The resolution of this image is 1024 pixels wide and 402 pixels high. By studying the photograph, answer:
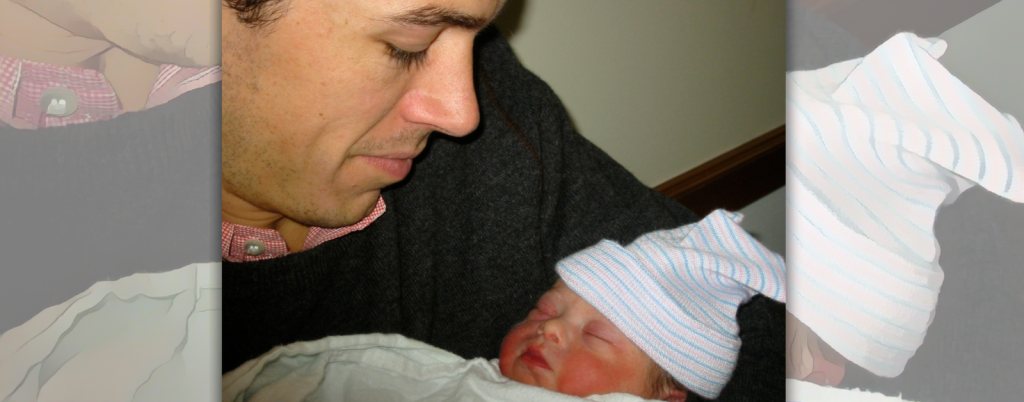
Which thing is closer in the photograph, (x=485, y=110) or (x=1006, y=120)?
(x=1006, y=120)

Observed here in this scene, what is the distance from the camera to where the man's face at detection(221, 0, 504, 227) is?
537mm

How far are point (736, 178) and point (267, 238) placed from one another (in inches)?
30.2

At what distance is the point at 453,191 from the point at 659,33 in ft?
1.51

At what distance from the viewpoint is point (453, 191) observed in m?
0.86

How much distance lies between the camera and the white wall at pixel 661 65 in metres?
0.99

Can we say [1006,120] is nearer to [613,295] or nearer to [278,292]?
[613,295]

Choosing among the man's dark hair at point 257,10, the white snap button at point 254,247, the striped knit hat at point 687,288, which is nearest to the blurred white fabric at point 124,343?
the man's dark hair at point 257,10

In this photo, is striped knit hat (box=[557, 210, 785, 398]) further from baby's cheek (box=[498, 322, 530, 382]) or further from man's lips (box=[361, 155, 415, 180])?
man's lips (box=[361, 155, 415, 180])

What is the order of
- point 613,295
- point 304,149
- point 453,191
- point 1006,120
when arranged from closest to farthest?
point 1006,120 → point 304,149 → point 613,295 → point 453,191

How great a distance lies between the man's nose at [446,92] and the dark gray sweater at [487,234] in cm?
21

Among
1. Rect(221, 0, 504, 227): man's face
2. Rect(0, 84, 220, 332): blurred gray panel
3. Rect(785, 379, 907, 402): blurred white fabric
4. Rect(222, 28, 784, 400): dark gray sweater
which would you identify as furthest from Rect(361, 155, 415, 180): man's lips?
Rect(785, 379, 907, 402): blurred white fabric

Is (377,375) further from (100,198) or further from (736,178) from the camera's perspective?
(736,178)

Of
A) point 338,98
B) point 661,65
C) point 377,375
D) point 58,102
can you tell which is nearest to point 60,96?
point 58,102

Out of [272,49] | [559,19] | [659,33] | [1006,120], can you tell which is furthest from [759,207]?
[272,49]
